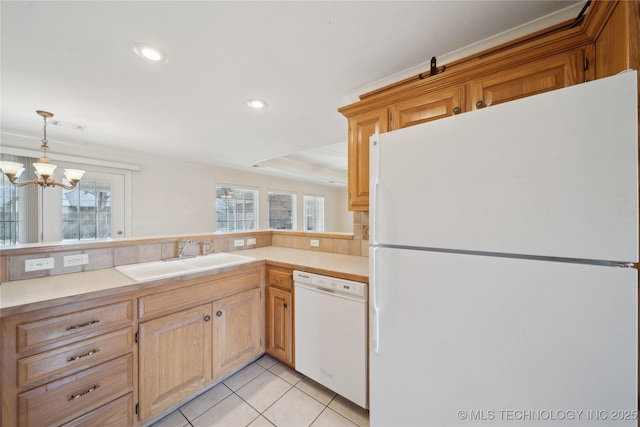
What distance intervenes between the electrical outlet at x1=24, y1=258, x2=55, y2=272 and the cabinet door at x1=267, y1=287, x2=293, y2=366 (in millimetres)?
1384

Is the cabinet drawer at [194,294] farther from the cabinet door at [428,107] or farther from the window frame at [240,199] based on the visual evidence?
the window frame at [240,199]

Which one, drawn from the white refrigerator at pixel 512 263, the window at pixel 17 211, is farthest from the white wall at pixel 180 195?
the white refrigerator at pixel 512 263

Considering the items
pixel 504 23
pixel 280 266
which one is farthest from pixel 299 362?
pixel 504 23

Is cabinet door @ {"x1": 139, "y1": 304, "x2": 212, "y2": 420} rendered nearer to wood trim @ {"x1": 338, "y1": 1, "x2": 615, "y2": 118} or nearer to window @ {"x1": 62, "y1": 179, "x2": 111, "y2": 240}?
wood trim @ {"x1": 338, "y1": 1, "x2": 615, "y2": 118}

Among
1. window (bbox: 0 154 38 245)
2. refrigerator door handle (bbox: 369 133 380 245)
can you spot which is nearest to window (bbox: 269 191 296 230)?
window (bbox: 0 154 38 245)

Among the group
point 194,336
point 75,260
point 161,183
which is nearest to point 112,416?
point 194,336

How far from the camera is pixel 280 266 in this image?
1.86 meters

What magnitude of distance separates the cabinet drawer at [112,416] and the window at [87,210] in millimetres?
3146

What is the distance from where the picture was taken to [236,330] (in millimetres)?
1738

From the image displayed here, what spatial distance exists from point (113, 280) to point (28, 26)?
1.41 metres

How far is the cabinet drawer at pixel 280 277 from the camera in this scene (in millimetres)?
1788

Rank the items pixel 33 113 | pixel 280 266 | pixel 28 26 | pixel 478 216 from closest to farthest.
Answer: pixel 478 216, pixel 28 26, pixel 280 266, pixel 33 113

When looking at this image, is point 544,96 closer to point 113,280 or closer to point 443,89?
point 443,89

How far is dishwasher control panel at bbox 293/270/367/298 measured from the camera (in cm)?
139
